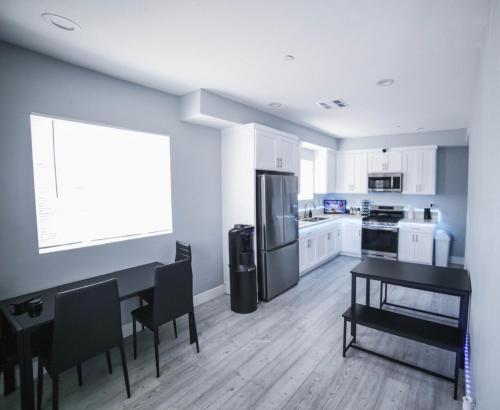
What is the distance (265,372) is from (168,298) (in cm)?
107

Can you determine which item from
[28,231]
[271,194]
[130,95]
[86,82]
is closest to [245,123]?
[271,194]

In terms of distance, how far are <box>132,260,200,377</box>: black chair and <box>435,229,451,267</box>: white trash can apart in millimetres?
4936


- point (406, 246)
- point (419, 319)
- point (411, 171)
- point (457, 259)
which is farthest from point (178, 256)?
point (457, 259)

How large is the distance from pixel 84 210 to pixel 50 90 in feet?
3.62

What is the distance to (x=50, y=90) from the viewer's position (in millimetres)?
2350

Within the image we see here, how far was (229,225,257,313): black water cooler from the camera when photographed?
3377 mm

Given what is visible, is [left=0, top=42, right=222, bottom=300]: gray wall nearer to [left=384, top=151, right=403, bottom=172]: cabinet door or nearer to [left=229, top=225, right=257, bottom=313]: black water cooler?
[left=229, top=225, right=257, bottom=313]: black water cooler

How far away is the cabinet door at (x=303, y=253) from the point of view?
462 centimetres

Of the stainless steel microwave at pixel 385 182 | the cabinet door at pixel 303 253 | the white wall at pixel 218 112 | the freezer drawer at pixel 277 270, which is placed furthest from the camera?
the stainless steel microwave at pixel 385 182

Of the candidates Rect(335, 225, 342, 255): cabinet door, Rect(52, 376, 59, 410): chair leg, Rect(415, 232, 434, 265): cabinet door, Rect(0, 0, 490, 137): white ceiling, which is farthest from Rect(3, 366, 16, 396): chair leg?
Rect(415, 232, 434, 265): cabinet door

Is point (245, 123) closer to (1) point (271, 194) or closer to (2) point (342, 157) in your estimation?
(1) point (271, 194)

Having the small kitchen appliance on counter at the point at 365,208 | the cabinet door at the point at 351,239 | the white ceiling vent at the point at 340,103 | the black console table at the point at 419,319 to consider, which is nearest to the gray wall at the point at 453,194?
the small kitchen appliance on counter at the point at 365,208

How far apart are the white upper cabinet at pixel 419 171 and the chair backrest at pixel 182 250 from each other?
16.1ft

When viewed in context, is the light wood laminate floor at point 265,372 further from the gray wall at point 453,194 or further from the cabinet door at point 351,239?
the gray wall at point 453,194
